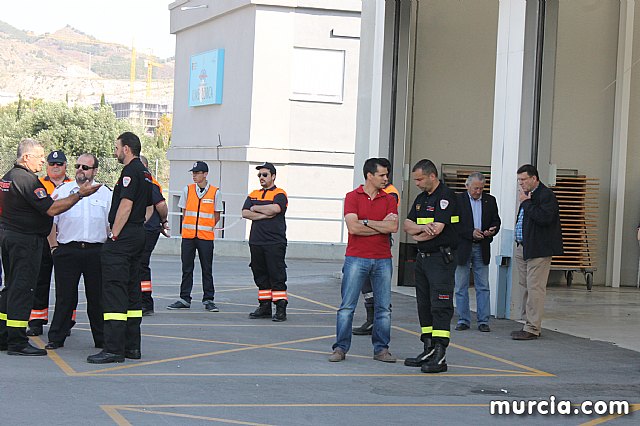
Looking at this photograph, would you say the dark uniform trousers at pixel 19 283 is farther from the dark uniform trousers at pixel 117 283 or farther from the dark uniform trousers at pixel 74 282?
the dark uniform trousers at pixel 117 283

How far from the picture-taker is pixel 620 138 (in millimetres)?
21406

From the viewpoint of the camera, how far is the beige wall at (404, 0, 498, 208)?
66.4 feet

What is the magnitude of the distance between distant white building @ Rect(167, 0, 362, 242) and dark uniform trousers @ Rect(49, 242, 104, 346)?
22853mm

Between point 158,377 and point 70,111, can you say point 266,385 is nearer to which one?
point 158,377

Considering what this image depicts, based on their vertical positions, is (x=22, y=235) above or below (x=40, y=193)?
below

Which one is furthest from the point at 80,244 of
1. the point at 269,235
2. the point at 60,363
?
the point at 269,235

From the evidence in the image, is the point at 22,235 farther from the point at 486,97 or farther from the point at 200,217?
the point at 486,97

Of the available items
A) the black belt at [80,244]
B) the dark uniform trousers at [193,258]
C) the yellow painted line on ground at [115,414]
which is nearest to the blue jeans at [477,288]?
the dark uniform trousers at [193,258]

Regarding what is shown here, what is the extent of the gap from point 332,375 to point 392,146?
31.5 feet

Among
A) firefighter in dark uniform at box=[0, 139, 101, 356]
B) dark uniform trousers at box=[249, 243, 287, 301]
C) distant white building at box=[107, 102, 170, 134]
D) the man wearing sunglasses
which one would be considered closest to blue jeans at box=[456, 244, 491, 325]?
dark uniform trousers at box=[249, 243, 287, 301]

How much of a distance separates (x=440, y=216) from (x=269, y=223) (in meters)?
4.00

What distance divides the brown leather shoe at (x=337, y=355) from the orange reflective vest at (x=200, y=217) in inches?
173

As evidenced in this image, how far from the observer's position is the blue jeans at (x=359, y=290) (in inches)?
435

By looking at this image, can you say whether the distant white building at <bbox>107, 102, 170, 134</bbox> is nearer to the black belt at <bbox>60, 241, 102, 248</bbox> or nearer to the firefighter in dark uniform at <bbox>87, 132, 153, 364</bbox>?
the black belt at <bbox>60, 241, 102, 248</bbox>
